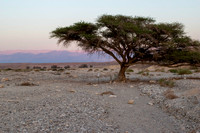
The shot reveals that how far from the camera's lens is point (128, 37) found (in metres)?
18.8

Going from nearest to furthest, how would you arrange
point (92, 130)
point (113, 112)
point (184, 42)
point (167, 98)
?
point (92, 130)
point (113, 112)
point (167, 98)
point (184, 42)

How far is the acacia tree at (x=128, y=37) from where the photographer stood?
18.6m

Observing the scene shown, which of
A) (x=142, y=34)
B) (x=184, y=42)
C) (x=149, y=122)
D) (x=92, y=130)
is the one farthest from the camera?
(x=184, y=42)

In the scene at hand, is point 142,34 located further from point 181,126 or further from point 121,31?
point 181,126

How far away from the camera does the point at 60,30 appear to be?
65.0 ft

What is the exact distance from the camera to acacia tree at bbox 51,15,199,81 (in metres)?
18.6

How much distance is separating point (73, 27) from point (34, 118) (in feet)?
42.5

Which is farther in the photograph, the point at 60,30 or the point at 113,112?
the point at 60,30

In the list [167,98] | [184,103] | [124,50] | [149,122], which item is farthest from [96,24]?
[149,122]

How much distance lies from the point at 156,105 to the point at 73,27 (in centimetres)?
1079

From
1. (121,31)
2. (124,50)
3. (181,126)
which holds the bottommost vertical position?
(181,126)

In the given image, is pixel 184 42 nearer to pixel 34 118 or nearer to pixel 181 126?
pixel 181 126

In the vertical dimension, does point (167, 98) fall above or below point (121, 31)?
below

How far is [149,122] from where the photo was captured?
331 inches
